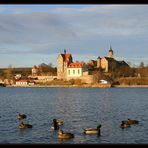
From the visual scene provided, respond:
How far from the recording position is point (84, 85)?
317ft

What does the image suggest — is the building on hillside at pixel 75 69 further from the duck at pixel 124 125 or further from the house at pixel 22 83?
the duck at pixel 124 125

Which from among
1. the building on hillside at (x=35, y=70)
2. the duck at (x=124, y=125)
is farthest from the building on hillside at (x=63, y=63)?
the duck at (x=124, y=125)

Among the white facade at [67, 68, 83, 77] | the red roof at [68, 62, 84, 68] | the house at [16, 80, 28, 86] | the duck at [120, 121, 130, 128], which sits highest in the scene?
the red roof at [68, 62, 84, 68]

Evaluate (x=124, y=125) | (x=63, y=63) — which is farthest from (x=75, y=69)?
(x=124, y=125)

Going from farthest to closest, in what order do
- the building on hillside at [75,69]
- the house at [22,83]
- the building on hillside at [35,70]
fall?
the building on hillside at [35,70]
the house at [22,83]
the building on hillside at [75,69]

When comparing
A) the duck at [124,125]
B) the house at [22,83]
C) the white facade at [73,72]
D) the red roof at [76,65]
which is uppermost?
the red roof at [76,65]

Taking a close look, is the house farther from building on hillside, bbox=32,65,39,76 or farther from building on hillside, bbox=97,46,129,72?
building on hillside, bbox=97,46,129,72

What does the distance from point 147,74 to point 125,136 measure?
288ft

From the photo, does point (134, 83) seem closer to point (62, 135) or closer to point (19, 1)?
point (62, 135)

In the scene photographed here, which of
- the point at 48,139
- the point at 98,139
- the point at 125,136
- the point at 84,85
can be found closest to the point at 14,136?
the point at 48,139

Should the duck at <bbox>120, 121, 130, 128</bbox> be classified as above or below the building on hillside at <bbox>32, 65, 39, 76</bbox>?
below

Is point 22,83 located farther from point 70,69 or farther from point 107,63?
point 107,63

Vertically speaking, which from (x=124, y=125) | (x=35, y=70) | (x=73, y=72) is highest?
(x=35, y=70)

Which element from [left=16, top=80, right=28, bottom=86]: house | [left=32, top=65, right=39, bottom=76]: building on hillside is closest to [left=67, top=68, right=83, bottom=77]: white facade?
[left=16, top=80, right=28, bottom=86]: house
